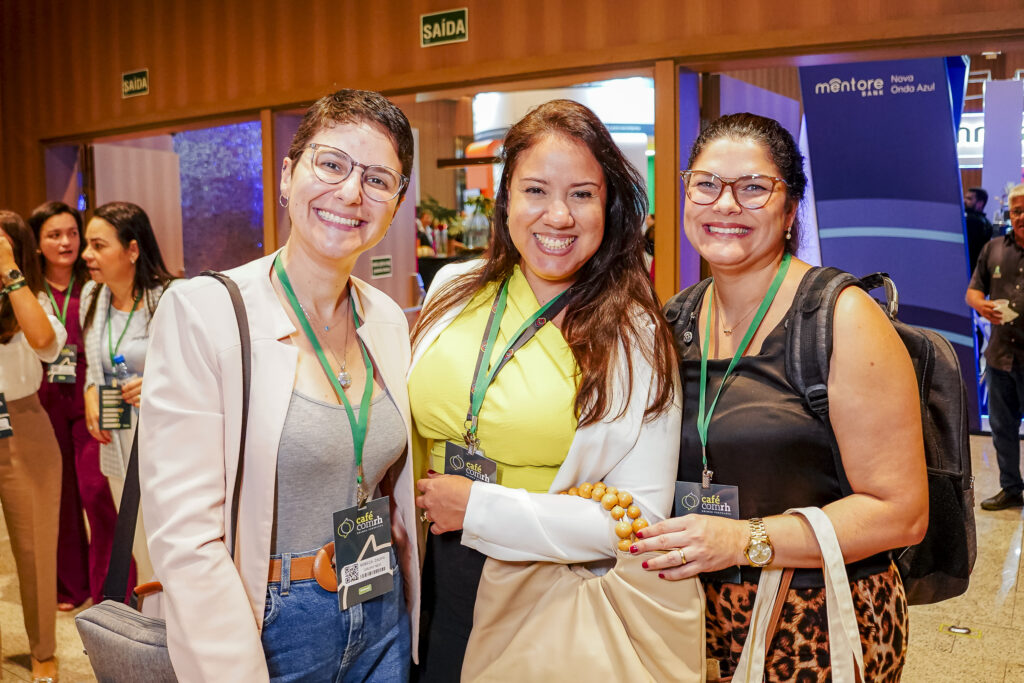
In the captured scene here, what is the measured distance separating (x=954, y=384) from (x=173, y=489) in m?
1.58

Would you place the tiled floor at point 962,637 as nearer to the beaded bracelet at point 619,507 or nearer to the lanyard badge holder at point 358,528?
the beaded bracelet at point 619,507

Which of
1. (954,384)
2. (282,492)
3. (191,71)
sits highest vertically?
(191,71)

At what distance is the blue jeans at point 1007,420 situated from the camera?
557cm

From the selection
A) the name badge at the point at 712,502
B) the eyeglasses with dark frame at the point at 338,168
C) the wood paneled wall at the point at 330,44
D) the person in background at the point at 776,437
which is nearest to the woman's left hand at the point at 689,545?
the person in background at the point at 776,437

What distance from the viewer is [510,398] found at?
184 centimetres

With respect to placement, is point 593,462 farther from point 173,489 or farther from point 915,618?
point 915,618

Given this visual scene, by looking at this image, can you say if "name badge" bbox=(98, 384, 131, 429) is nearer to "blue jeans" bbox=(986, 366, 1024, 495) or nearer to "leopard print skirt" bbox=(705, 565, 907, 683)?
"leopard print skirt" bbox=(705, 565, 907, 683)

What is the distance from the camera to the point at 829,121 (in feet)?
22.0

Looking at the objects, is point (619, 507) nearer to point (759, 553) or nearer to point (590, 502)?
point (590, 502)

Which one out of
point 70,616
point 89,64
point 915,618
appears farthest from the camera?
point 89,64

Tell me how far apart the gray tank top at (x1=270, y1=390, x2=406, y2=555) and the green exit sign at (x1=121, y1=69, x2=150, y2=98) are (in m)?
6.22

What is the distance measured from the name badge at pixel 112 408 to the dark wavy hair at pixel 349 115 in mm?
2363

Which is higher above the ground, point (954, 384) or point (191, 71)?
point (191, 71)

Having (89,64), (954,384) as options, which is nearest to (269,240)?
(89,64)
